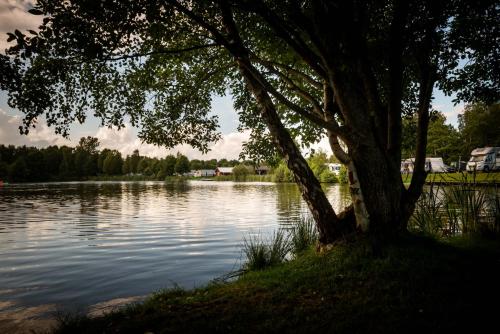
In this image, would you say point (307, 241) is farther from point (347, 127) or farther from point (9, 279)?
point (9, 279)

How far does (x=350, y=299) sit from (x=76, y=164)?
516ft

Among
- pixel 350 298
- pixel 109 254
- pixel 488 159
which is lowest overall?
pixel 109 254

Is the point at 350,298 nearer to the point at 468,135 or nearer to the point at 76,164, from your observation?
the point at 468,135

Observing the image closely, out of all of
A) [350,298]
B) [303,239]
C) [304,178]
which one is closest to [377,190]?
[304,178]

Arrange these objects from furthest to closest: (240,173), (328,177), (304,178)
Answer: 1. (240,173)
2. (328,177)
3. (304,178)

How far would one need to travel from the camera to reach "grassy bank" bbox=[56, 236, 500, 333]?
402 centimetres

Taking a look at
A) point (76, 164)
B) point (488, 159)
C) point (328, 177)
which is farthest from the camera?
point (76, 164)

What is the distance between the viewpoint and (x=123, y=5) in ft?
20.0

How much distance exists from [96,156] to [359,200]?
588 feet

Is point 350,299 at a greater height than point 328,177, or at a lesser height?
lesser

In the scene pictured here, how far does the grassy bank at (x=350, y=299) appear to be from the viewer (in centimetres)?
402

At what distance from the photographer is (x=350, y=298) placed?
470cm

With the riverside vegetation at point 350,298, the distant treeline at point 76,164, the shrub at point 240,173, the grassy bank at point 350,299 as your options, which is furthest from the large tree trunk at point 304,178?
the distant treeline at point 76,164

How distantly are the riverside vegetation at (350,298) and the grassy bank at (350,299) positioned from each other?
0.04 ft
